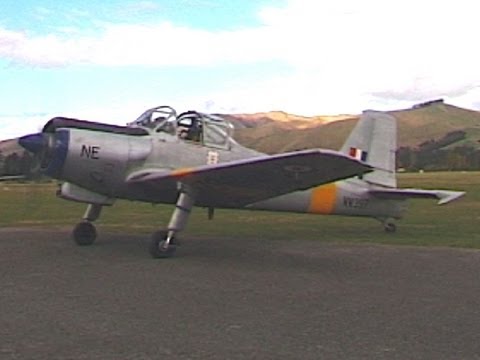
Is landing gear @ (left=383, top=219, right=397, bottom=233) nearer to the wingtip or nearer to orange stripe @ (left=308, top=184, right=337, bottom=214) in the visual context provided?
the wingtip

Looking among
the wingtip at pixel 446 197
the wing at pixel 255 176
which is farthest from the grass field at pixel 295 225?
the wing at pixel 255 176

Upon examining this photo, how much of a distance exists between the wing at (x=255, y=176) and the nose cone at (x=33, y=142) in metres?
1.49

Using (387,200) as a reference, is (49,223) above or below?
below

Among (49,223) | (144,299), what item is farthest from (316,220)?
(144,299)

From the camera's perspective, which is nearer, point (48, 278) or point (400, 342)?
point (400, 342)

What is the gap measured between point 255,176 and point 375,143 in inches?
238

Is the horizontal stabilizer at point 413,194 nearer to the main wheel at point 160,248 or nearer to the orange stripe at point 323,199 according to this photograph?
the orange stripe at point 323,199

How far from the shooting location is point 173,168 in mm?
11648

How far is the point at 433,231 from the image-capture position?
16.4m

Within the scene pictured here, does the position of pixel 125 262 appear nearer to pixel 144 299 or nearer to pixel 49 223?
pixel 144 299

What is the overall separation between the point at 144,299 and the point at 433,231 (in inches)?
428

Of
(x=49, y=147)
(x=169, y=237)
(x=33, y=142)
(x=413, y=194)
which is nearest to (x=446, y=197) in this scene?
(x=413, y=194)

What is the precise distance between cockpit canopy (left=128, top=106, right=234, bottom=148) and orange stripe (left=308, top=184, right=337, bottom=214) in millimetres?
2323

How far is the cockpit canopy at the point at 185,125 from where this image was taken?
12.0 metres
